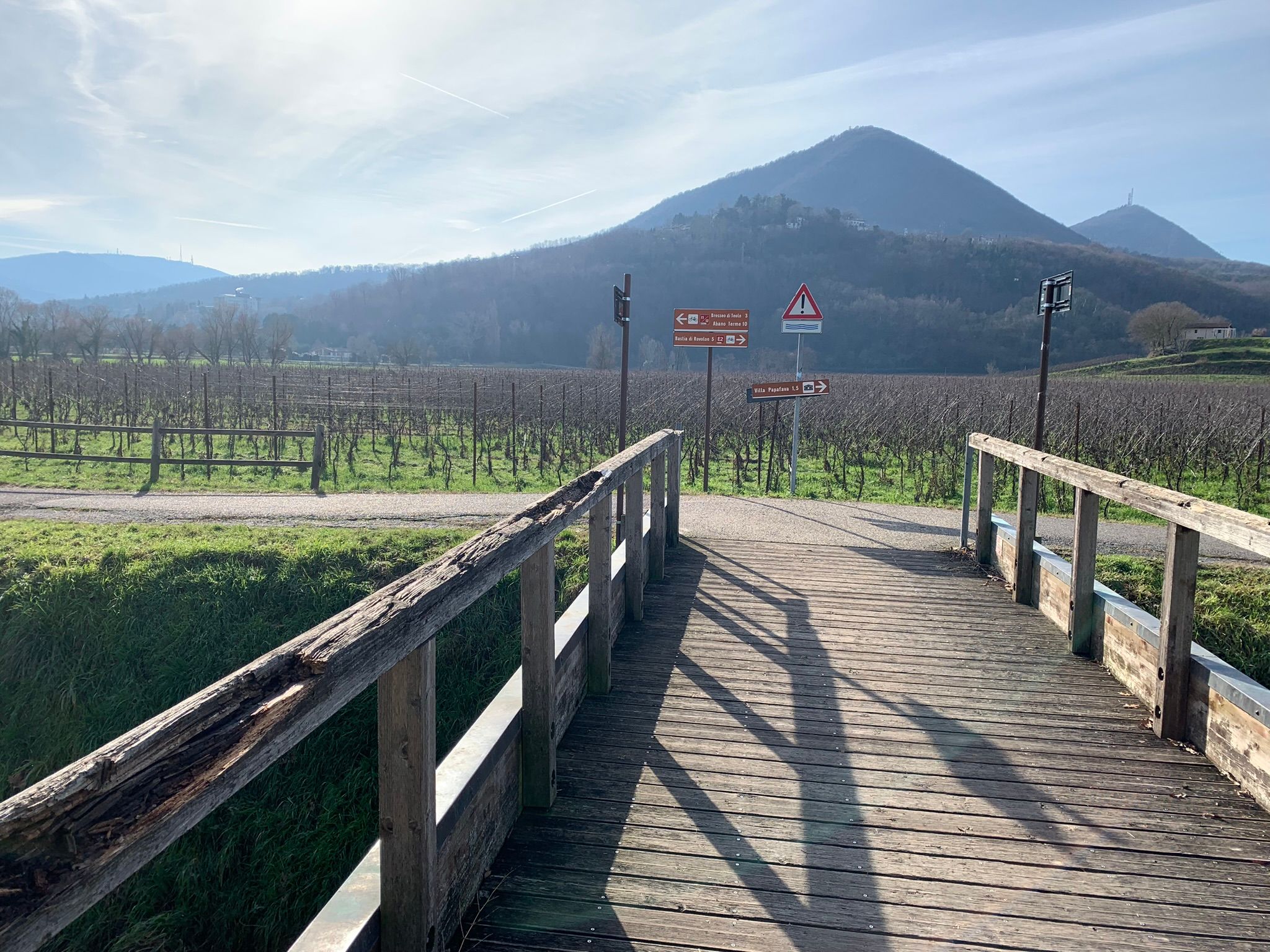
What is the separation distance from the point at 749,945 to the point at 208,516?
32.5 ft

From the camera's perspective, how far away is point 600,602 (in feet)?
13.7

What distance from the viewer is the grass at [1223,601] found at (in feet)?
20.9

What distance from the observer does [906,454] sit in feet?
54.5

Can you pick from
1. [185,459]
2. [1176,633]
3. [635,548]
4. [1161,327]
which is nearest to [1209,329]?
[1161,327]

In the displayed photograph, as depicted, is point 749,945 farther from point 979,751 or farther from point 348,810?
point 348,810

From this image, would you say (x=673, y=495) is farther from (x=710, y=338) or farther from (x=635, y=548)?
(x=710, y=338)

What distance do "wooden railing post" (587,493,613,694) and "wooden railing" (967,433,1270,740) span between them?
2418 millimetres

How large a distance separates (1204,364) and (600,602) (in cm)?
A: 6648

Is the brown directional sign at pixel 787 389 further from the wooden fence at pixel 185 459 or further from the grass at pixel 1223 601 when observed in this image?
the wooden fence at pixel 185 459

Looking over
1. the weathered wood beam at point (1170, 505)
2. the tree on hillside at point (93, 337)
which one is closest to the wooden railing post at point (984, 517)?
the weathered wood beam at point (1170, 505)

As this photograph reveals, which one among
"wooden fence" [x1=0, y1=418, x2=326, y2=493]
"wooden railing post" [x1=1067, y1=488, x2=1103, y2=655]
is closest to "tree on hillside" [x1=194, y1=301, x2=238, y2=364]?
"wooden fence" [x1=0, y1=418, x2=326, y2=493]

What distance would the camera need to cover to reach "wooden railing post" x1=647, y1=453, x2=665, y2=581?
253 inches

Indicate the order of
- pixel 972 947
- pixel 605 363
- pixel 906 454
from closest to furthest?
1. pixel 972 947
2. pixel 906 454
3. pixel 605 363

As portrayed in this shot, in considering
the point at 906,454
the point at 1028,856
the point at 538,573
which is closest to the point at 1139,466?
the point at 906,454
